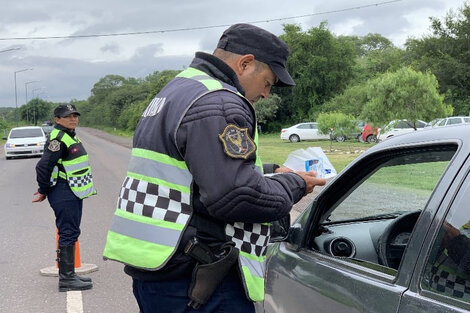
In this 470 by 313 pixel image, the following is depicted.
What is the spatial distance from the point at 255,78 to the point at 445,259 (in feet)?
3.19

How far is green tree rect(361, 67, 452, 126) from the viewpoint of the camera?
22.6 m

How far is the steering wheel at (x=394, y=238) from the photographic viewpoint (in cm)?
256

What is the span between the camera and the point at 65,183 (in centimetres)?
538

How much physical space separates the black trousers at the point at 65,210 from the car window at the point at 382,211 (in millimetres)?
3191

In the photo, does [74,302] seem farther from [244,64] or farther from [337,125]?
[337,125]

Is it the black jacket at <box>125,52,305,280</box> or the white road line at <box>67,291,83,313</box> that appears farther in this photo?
the white road line at <box>67,291,83,313</box>

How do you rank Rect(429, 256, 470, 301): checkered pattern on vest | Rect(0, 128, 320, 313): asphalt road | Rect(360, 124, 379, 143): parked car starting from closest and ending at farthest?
1. Rect(429, 256, 470, 301): checkered pattern on vest
2. Rect(0, 128, 320, 313): asphalt road
3. Rect(360, 124, 379, 143): parked car

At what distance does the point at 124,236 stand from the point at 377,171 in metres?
1.12

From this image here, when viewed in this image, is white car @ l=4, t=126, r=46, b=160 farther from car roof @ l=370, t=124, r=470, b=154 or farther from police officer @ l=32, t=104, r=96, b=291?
car roof @ l=370, t=124, r=470, b=154

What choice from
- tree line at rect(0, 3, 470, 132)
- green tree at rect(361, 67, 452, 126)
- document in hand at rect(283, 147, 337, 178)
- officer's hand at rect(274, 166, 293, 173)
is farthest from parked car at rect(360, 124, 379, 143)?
officer's hand at rect(274, 166, 293, 173)

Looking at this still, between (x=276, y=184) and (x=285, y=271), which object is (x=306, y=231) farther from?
(x=276, y=184)

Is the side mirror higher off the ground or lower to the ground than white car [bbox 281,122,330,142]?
higher

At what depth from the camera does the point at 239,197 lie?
1.87 m

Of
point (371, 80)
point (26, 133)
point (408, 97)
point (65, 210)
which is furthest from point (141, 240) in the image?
point (371, 80)
